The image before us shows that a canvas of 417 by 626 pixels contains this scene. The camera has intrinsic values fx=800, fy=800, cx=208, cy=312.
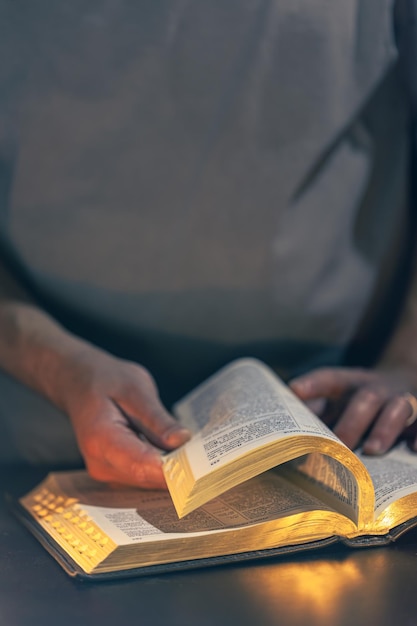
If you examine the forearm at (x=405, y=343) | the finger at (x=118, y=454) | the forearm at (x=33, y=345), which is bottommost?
the forearm at (x=33, y=345)

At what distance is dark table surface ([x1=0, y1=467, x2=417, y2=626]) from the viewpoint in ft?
2.01

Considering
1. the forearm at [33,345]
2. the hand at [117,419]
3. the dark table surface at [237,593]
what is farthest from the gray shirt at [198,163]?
the dark table surface at [237,593]

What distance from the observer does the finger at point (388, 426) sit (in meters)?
0.92

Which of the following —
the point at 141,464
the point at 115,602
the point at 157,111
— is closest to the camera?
the point at 115,602

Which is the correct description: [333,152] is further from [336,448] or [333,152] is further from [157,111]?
[336,448]

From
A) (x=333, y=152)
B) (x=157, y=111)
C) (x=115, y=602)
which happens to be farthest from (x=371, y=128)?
(x=115, y=602)

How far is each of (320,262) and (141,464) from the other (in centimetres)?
44

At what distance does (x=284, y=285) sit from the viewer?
1.12 meters

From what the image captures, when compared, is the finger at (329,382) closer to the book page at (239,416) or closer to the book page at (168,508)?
the book page at (239,416)

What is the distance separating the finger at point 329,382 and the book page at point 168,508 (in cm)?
17

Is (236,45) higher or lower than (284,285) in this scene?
higher

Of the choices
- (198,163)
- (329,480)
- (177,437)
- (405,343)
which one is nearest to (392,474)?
(329,480)

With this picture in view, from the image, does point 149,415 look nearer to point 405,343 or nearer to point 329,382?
point 329,382

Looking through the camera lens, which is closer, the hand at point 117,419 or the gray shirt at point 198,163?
the hand at point 117,419
